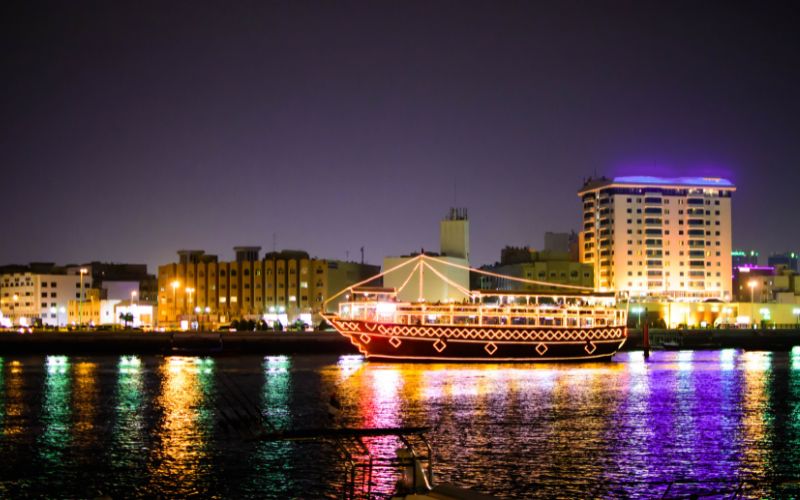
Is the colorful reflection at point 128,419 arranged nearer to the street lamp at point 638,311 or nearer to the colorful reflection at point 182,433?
the colorful reflection at point 182,433

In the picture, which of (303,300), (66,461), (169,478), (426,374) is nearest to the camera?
(169,478)

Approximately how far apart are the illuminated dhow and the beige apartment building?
67.9 meters

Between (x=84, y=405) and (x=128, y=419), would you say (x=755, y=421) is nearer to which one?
(x=128, y=419)

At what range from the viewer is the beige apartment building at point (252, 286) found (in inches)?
6757

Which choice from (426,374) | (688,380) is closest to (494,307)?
(426,374)

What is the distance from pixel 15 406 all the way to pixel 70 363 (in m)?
45.7

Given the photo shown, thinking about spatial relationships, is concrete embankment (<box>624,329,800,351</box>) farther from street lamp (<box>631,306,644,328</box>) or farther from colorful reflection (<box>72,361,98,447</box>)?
colorful reflection (<box>72,361,98,447</box>)

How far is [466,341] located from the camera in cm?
9706

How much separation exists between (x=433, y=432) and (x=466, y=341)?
5449 cm

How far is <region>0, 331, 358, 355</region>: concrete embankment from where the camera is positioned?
125 meters

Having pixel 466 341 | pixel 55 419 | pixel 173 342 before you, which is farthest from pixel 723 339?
pixel 55 419

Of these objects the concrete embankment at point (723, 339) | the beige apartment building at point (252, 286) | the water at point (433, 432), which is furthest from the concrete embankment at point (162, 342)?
the water at point (433, 432)

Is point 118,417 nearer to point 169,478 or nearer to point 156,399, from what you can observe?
point 156,399

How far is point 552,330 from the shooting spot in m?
98.2
